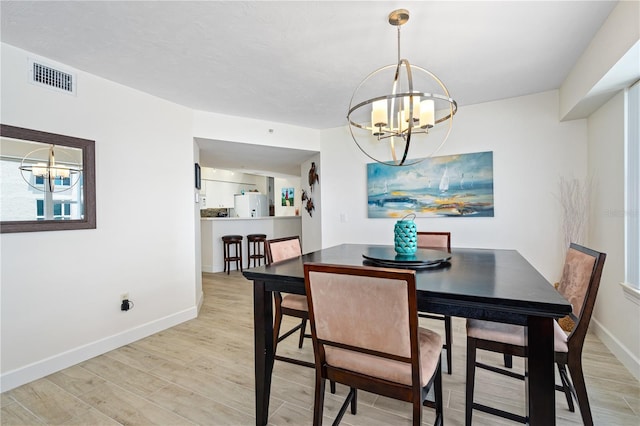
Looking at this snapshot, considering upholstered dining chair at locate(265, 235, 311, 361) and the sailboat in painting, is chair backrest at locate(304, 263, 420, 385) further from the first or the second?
the sailboat in painting

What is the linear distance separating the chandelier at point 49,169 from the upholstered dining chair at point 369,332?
229 centimetres

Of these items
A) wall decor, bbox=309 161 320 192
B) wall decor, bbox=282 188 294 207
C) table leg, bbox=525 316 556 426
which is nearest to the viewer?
table leg, bbox=525 316 556 426

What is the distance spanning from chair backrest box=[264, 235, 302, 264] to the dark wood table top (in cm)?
32

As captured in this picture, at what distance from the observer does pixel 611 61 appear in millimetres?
1897

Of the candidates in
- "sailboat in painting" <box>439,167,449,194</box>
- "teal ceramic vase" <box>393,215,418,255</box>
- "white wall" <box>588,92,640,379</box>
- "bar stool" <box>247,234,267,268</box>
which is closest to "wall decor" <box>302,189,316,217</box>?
"bar stool" <box>247,234,267,268</box>

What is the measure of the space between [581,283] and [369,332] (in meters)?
1.21

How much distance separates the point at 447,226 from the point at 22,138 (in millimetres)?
4032

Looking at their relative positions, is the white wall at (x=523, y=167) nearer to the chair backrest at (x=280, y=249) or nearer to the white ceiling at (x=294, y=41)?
the white ceiling at (x=294, y=41)

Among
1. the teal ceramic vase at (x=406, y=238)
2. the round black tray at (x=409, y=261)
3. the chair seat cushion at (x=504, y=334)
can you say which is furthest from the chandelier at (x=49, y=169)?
the chair seat cushion at (x=504, y=334)

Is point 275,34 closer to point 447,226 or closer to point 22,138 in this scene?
point 22,138

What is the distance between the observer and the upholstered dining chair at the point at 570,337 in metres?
1.38

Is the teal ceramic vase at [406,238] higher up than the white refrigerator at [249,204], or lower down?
lower down

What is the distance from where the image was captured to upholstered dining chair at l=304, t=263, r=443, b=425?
1107mm

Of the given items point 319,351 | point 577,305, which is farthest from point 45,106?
point 577,305
